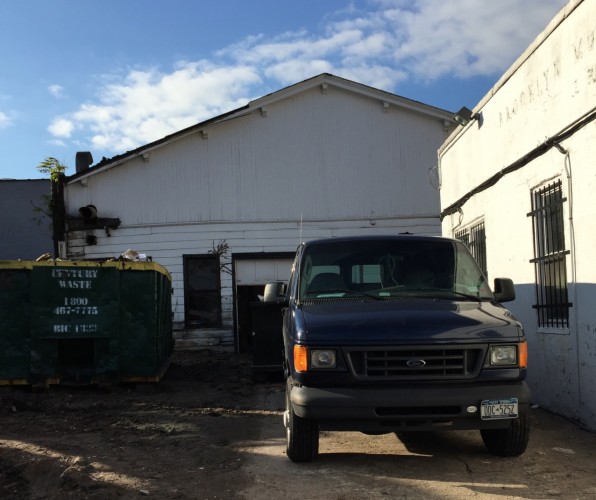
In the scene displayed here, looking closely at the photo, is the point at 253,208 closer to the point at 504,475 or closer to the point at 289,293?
the point at 289,293

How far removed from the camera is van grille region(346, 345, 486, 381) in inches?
202

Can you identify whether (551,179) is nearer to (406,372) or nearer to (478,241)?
(478,241)

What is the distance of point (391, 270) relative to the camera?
6238mm

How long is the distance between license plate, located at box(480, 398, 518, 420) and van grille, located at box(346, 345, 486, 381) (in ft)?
0.77

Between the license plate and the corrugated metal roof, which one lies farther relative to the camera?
the corrugated metal roof

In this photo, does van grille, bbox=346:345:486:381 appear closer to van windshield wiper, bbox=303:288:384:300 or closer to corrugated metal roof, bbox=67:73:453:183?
van windshield wiper, bbox=303:288:384:300

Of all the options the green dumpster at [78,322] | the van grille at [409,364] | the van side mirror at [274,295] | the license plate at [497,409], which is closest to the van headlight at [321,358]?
the van grille at [409,364]

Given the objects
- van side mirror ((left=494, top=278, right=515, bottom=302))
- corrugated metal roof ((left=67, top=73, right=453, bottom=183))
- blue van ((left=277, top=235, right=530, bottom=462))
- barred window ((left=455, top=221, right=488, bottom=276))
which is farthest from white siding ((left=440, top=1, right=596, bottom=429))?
corrugated metal roof ((left=67, top=73, right=453, bottom=183))

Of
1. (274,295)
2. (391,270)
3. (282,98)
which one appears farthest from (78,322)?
(282,98)

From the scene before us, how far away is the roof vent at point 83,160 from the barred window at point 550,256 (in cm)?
1601

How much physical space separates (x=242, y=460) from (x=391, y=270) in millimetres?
2131

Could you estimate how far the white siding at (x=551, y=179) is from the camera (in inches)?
264

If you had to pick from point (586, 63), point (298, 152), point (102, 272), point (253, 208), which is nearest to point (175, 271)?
point (253, 208)

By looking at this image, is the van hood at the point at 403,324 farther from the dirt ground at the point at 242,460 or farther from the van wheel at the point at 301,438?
the dirt ground at the point at 242,460
